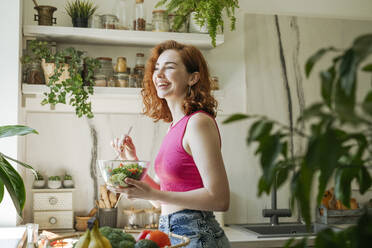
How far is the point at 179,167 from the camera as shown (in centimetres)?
143

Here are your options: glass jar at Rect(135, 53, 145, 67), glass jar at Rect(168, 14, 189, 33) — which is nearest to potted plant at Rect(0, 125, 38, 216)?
glass jar at Rect(135, 53, 145, 67)

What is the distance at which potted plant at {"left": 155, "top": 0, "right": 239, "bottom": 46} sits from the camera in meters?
2.49

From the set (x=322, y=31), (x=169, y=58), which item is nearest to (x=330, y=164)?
(x=169, y=58)

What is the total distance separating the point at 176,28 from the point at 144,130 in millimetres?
723

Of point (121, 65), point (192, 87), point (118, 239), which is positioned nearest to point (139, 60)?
point (121, 65)

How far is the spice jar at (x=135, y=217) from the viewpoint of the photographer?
9.06ft

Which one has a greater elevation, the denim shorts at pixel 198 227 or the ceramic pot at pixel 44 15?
the ceramic pot at pixel 44 15

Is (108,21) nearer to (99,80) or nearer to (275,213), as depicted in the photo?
(99,80)

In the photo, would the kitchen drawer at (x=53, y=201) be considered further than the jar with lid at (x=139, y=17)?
No

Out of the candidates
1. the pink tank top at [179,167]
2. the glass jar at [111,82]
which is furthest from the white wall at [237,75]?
the pink tank top at [179,167]

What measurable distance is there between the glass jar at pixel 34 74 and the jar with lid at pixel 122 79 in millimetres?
446

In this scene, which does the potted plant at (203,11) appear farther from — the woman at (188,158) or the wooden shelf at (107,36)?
the woman at (188,158)

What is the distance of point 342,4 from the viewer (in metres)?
3.30

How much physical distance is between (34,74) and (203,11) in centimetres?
106
